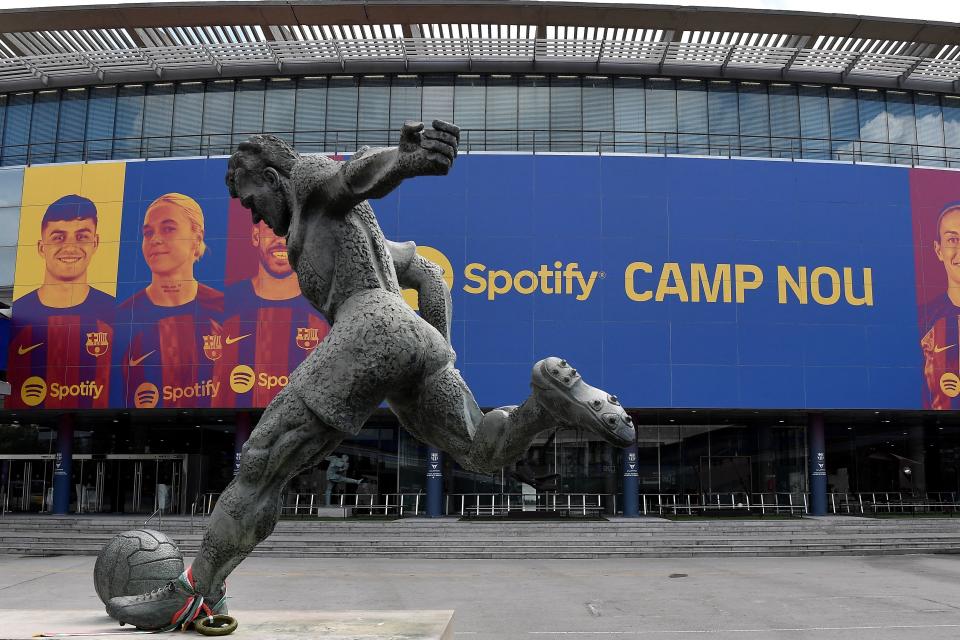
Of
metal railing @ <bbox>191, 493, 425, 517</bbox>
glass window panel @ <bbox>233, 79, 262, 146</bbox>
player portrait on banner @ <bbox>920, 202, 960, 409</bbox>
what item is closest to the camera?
player portrait on banner @ <bbox>920, 202, 960, 409</bbox>

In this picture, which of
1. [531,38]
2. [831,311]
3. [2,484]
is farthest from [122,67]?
[831,311]

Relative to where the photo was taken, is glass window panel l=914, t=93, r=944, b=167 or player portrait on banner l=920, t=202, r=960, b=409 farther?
glass window panel l=914, t=93, r=944, b=167

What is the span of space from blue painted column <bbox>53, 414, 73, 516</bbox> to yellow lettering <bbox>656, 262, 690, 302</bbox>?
1888cm

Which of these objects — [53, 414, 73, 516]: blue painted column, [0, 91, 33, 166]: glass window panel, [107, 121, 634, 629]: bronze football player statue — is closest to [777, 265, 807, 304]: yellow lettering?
[53, 414, 73, 516]: blue painted column

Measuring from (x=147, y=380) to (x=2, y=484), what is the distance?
10284mm

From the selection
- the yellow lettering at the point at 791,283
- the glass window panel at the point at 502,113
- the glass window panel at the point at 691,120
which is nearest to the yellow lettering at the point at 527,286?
the glass window panel at the point at 502,113

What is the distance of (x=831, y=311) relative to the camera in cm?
2511

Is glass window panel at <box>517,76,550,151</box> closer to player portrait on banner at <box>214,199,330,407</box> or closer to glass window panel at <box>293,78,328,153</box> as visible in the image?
glass window panel at <box>293,78,328,153</box>

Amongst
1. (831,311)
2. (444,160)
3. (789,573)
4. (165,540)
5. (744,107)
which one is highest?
(744,107)

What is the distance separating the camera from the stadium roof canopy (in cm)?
2516

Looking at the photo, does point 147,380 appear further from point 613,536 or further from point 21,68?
point 613,536

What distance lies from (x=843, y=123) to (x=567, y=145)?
9.53 metres

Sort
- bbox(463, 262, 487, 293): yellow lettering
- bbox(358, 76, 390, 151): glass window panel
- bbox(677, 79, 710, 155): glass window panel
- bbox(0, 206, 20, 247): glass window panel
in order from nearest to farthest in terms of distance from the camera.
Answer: bbox(463, 262, 487, 293): yellow lettering < bbox(0, 206, 20, 247): glass window panel < bbox(358, 76, 390, 151): glass window panel < bbox(677, 79, 710, 155): glass window panel

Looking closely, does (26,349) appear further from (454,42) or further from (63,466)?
(454,42)
